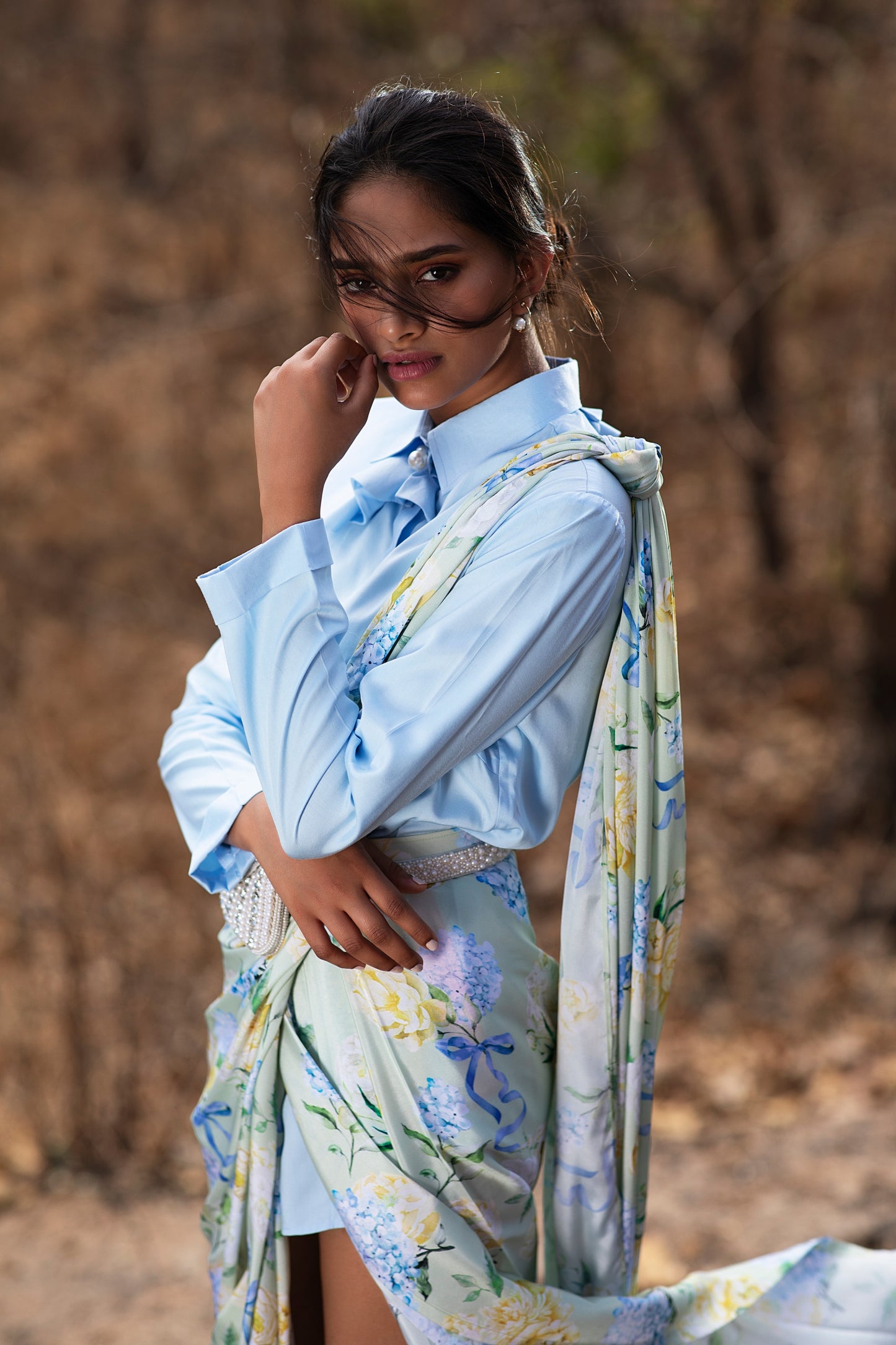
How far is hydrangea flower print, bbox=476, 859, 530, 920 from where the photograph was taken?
4.20 ft

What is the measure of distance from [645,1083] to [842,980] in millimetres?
2244

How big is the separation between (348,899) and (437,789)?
14 centimetres

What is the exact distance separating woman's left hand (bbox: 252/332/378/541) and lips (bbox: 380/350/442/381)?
0.03m

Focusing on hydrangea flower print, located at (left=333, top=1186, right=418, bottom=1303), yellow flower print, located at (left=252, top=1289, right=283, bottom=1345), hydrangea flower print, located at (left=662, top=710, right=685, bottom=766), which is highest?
hydrangea flower print, located at (left=662, top=710, right=685, bottom=766)

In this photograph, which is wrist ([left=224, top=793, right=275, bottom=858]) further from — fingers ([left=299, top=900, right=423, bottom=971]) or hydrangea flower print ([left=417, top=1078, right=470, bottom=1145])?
hydrangea flower print ([left=417, top=1078, right=470, bottom=1145])

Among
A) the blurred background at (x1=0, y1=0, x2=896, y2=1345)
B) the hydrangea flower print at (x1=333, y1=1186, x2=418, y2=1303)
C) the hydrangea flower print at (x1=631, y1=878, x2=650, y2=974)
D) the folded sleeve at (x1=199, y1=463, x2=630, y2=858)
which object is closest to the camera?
the folded sleeve at (x1=199, y1=463, x2=630, y2=858)

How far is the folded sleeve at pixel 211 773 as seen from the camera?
4.23ft

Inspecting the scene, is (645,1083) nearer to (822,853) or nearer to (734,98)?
(822,853)

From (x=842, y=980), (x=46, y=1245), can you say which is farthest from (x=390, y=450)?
(x=842, y=980)

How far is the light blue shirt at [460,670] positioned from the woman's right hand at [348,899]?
4 centimetres

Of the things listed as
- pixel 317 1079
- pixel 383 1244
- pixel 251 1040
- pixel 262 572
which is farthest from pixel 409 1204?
pixel 262 572

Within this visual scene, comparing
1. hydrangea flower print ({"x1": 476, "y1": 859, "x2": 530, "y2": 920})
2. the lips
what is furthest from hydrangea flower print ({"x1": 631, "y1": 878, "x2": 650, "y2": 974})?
the lips

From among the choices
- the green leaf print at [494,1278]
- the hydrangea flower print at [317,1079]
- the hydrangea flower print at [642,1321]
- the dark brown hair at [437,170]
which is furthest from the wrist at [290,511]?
the hydrangea flower print at [642,1321]

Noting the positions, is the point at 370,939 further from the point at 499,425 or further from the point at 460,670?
the point at 499,425
